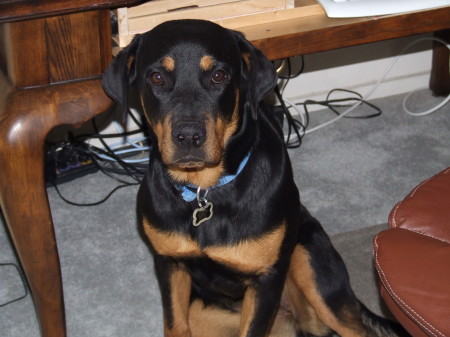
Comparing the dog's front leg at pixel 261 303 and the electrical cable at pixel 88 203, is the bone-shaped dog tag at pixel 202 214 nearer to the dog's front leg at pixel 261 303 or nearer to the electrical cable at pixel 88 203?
the dog's front leg at pixel 261 303

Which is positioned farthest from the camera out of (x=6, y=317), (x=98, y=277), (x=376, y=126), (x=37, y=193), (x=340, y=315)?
(x=376, y=126)

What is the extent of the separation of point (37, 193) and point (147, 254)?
31.8 inches

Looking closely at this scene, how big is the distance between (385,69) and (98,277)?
1.65 metres

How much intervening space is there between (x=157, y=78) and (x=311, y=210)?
3.64 feet

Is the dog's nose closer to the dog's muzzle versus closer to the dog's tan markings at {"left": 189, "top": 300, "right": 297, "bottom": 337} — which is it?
the dog's muzzle

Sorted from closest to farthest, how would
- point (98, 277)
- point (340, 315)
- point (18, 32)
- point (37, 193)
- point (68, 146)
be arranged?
point (18, 32), point (37, 193), point (340, 315), point (98, 277), point (68, 146)

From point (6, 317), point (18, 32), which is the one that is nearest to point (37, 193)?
point (18, 32)

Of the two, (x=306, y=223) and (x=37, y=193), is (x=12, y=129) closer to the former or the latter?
(x=37, y=193)

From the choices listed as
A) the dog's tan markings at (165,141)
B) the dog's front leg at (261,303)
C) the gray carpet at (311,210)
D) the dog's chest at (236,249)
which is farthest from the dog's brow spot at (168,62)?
the gray carpet at (311,210)

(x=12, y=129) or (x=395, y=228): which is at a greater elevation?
(x=12, y=129)

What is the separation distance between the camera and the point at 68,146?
9.29ft

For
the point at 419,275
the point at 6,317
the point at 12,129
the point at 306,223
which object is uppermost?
the point at 12,129

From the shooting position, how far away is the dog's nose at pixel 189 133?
1597 mm

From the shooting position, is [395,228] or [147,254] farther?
[147,254]
